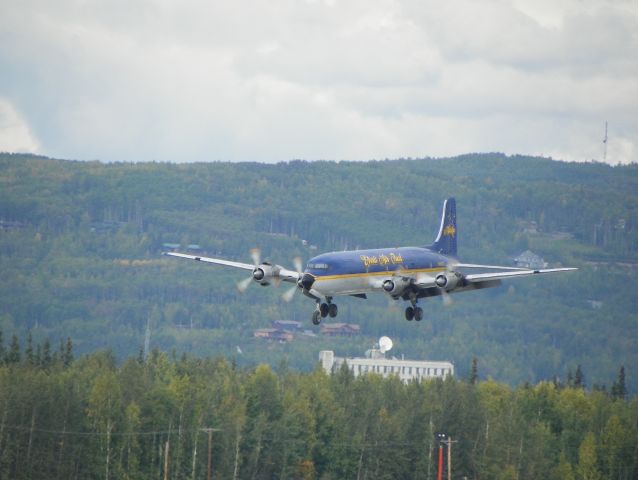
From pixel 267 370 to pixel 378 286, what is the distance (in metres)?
69.9

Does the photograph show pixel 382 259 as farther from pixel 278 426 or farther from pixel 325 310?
pixel 278 426

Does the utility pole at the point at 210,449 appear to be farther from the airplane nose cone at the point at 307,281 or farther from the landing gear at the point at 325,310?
the airplane nose cone at the point at 307,281

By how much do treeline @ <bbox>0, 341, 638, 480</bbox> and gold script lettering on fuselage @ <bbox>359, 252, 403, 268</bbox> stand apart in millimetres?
34156

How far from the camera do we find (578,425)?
169m

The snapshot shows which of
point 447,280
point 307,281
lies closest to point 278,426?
point 447,280

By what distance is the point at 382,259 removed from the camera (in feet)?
324

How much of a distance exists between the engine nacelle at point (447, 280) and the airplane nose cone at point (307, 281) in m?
9.44

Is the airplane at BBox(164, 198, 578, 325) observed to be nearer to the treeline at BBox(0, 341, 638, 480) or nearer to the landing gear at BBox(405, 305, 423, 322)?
the landing gear at BBox(405, 305, 423, 322)

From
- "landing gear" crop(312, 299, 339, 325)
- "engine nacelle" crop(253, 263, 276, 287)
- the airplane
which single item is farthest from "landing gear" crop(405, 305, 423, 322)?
Answer: "engine nacelle" crop(253, 263, 276, 287)

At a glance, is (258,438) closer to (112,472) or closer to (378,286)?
(112,472)

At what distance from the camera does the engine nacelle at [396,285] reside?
98.0m

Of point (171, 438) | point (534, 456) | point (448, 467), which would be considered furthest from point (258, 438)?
point (534, 456)

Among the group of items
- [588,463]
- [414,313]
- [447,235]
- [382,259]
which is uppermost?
[447,235]

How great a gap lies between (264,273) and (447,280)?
11.5m
